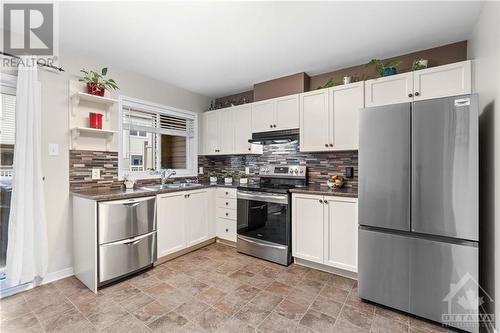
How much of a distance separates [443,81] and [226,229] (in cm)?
310

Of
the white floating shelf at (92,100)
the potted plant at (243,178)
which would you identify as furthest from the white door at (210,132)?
the white floating shelf at (92,100)

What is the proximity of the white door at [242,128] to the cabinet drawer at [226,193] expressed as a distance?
2.17 feet

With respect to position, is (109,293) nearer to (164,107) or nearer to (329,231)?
(329,231)

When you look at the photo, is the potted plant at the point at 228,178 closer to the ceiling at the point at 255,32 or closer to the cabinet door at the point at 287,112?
the cabinet door at the point at 287,112

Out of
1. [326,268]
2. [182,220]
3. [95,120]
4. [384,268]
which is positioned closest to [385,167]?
[384,268]

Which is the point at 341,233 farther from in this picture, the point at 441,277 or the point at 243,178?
the point at 243,178

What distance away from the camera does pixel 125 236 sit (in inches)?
92.8

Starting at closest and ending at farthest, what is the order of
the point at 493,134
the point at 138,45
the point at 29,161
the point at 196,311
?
1. the point at 493,134
2. the point at 196,311
3. the point at 29,161
4. the point at 138,45

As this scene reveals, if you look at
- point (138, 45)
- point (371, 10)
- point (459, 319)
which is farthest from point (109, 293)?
point (371, 10)

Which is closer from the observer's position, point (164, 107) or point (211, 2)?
point (211, 2)

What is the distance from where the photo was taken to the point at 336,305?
6.45 ft

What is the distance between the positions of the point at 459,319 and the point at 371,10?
2.42 m

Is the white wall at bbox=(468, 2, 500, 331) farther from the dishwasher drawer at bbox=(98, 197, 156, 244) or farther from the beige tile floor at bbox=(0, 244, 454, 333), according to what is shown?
the dishwasher drawer at bbox=(98, 197, 156, 244)

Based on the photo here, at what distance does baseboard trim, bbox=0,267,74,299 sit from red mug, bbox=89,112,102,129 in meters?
1.60
